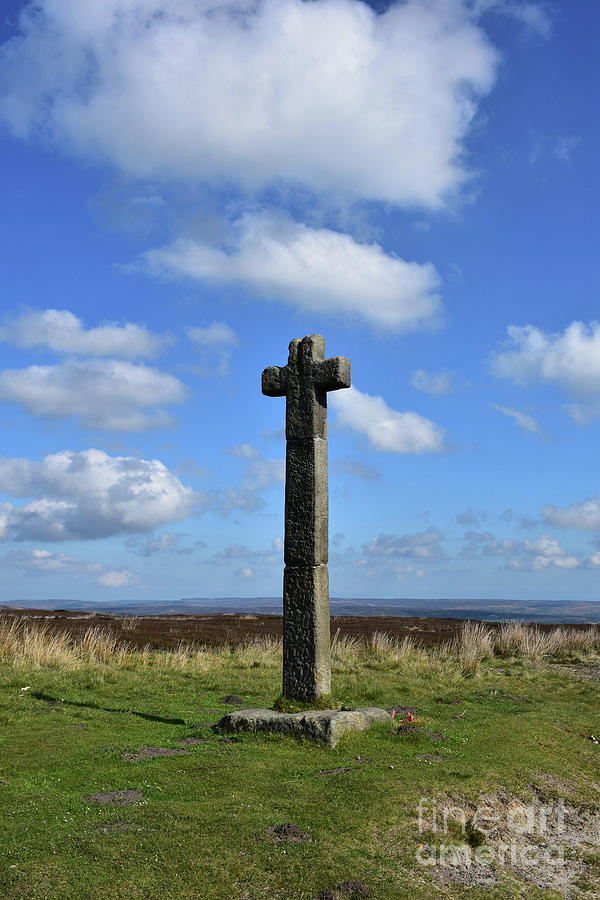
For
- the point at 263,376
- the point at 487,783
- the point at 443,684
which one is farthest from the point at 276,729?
the point at 443,684

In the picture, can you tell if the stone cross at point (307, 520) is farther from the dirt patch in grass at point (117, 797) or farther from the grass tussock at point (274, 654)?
the grass tussock at point (274, 654)

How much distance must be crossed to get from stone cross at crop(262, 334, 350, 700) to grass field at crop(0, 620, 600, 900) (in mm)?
1412

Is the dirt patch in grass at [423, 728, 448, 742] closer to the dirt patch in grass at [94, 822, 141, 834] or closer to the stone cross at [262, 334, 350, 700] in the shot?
the stone cross at [262, 334, 350, 700]

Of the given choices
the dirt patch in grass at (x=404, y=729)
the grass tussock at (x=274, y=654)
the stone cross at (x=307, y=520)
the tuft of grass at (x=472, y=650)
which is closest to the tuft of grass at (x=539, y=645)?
the grass tussock at (x=274, y=654)

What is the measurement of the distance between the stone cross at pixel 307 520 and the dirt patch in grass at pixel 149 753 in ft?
7.26

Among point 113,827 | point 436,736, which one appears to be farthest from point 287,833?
point 436,736

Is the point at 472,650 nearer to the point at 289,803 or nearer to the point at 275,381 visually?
the point at 275,381

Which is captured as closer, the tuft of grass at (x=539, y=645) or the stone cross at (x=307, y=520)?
the stone cross at (x=307, y=520)

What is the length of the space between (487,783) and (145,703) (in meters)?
7.88

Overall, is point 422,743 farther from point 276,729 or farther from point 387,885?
point 387,885

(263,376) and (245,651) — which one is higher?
(263,376)

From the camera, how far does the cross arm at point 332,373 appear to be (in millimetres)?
11461

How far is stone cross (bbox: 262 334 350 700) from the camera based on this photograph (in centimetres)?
1120

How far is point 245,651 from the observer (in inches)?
901
